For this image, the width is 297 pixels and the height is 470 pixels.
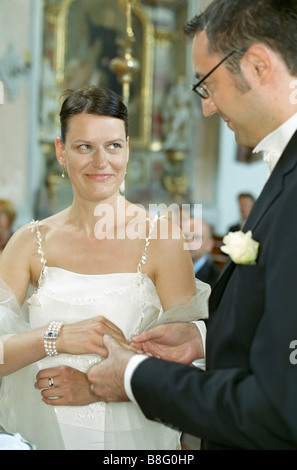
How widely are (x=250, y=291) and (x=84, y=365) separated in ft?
3.88

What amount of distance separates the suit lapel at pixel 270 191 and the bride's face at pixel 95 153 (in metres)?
0.90

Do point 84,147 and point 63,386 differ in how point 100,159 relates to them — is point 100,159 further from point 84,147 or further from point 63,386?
point 63,386

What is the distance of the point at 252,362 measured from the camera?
1534 millimetres

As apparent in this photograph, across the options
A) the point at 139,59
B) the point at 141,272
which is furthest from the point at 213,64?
the point at 139,59

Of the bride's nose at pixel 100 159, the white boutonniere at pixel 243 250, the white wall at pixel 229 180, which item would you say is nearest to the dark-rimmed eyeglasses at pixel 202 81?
the white boutonniere at pixel 243 250

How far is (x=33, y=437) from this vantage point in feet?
8.19

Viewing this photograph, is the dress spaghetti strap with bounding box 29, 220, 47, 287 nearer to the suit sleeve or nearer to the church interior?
the suit sleeve

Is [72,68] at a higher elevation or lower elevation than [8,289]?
higher

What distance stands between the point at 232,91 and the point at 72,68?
431 inches

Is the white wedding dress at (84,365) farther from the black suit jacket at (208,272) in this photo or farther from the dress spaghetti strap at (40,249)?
the black suit jacket at (208,272)

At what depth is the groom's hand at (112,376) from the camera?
1803 mm

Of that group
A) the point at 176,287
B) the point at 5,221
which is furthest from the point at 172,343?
→ the point at 5,221

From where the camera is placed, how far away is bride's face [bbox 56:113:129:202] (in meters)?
2.49
